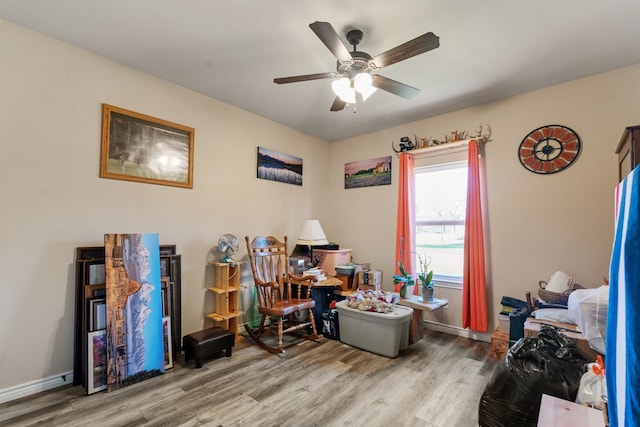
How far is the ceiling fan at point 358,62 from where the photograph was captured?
1.72m

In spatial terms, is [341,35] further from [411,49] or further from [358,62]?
[411,49]

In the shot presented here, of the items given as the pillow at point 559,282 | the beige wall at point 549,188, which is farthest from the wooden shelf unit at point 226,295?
the pillow at point 559,282

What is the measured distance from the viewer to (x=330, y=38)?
1.74 m

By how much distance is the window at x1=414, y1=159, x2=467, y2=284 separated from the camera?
3.54 meters

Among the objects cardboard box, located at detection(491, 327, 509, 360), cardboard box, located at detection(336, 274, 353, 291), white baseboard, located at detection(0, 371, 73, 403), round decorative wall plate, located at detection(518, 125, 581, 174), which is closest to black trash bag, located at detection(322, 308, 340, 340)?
cardboard box, located at detection(336, 274, 353, 291)

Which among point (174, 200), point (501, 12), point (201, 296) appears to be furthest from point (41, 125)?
point (501, 12)

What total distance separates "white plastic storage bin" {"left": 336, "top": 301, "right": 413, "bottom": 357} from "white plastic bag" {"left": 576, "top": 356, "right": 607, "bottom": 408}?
1429mm

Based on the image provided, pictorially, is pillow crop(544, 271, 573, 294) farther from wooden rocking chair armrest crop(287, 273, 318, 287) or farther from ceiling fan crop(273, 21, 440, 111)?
wooden rocking chair armrest crop(287, 273, 318, 287)

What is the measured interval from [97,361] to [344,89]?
109 inches

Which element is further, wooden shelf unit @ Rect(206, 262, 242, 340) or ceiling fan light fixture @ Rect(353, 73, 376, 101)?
wooden shelf unit @ Rect(206, 262, 242, 340)

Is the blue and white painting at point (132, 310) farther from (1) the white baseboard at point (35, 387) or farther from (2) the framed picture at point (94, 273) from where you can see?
(1) the white baseboard at point (35, 387)

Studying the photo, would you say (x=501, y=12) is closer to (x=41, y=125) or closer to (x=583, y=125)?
(x=583, y=125)

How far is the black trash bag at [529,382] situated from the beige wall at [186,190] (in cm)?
147

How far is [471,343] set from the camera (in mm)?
3182
